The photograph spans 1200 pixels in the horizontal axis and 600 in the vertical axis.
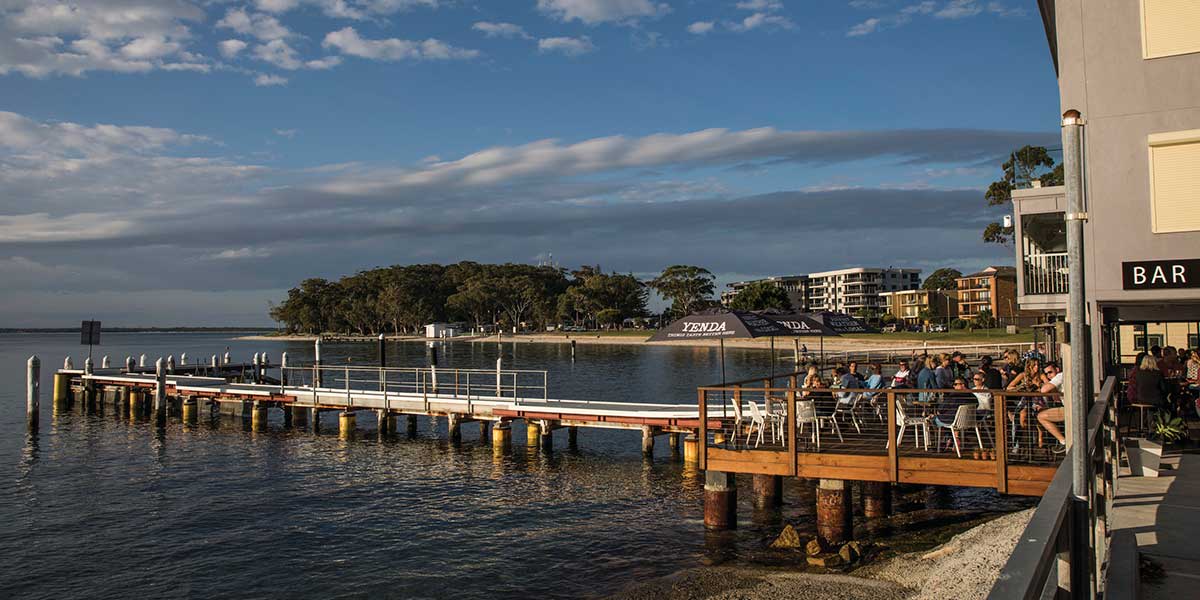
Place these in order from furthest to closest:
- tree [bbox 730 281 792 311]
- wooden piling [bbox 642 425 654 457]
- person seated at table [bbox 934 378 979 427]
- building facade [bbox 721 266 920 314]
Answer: building facade [bbox 721 266 920 314]
tree [bbox 730 281 792 311]
wooden piling [bbox 642 425 654 457]
person seated at table [bbox 934 378 979 427]

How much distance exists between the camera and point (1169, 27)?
1258 centimetres

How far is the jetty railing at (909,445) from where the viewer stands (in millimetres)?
12156

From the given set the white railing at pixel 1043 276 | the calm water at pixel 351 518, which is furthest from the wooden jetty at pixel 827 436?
the white railing at pixel 1043 276

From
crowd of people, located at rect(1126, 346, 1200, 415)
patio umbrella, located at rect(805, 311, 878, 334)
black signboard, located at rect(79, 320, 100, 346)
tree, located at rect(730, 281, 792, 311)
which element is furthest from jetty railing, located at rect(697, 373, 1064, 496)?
tree, located at rect(730, 281, 792, 311)

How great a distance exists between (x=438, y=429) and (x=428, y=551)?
17.2 metres

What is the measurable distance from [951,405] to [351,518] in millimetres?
13457

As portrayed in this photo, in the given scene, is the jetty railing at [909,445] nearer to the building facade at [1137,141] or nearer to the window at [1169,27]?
the building facade at [1137,141]

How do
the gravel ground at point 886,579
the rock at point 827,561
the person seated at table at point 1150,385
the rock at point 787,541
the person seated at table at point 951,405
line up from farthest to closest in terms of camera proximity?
the rock at point 787,541 < the person seated at table at point 951,405 < the rock at point 827,561 < the person seated at table at point 1150,385 < the gravel ground at point 886,579

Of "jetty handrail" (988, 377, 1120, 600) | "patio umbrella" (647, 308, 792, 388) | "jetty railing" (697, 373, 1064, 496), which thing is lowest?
"jetty railing" (697, 373, 1064, 496)

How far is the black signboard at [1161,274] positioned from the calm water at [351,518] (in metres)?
7.53

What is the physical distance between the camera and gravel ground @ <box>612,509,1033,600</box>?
434 inches

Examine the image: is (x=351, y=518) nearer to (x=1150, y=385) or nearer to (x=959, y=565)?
(x=959, y=565)

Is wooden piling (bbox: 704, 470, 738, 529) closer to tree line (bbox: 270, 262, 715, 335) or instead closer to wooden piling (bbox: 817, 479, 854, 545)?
wooden piling (bbox: 817, 479, 854, 545)

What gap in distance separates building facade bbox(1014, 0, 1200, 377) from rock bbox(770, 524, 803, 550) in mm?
5782
